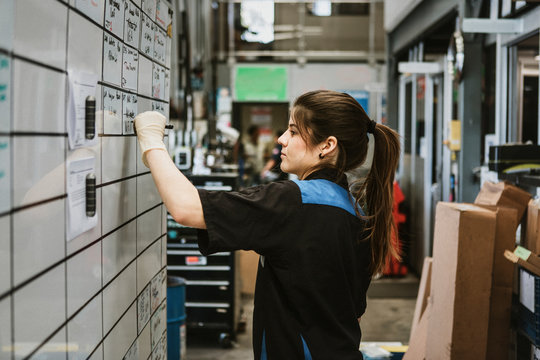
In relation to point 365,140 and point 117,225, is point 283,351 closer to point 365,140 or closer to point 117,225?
point 117,225

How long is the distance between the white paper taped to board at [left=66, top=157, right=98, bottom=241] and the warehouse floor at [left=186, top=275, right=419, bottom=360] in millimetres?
3134

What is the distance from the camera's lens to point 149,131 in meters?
1.52

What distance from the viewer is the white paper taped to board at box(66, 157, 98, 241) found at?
116 centimetres

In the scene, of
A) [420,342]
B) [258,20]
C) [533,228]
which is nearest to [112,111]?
[533,228]

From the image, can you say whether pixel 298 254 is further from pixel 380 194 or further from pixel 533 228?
pixel 533 228

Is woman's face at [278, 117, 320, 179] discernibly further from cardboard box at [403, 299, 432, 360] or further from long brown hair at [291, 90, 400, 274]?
cardboard box at [403, 299, 432, 360]

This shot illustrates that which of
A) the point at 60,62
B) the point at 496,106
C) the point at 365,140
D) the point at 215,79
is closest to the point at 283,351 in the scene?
the point at 365,140

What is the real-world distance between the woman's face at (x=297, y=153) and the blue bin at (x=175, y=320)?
66.7 inches

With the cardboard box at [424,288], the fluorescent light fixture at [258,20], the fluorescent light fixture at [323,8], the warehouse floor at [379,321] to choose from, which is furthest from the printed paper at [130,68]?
the fluorescent light fixture at [323,8]

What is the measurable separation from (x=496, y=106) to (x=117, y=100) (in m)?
3.48

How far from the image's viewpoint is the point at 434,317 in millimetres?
2857

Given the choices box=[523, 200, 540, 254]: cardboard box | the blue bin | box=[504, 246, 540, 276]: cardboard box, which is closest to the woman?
box=[504, 246, 540, 276]: cardboard box

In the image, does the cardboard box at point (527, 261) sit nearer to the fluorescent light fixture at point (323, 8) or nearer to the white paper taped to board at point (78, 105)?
the white paper taped to board at point (78, 105)

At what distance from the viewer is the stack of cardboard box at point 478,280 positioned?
2605 millimetres
